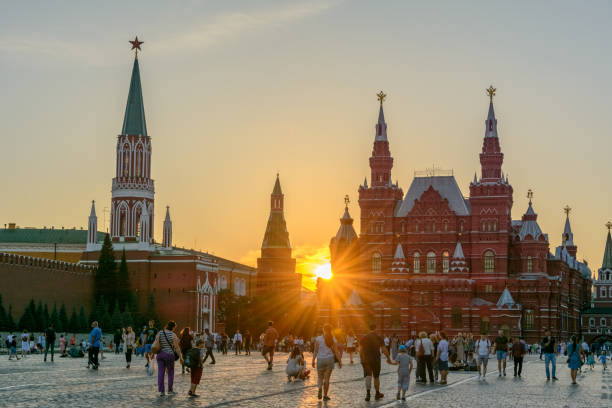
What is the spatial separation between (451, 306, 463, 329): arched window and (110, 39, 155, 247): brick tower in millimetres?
34833

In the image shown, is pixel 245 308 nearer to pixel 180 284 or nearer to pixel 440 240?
pixel 180 284

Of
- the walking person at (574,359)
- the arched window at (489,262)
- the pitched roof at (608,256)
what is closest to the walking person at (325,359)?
the walking person at (574,359)

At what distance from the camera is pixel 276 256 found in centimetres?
15175

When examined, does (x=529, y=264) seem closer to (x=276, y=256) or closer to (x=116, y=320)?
(x=116, y=320)

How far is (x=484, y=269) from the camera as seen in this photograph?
9869cm

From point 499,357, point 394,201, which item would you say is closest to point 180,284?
point 394,201

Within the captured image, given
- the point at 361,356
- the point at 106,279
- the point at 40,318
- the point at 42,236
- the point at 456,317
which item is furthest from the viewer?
the point at 42,236

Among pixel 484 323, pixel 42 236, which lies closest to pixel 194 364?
pixel 484 323

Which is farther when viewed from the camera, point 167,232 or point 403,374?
point 167,232

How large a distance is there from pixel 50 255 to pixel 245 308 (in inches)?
1262

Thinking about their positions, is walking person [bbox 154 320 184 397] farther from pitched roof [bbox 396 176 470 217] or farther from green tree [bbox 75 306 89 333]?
pitched roof [bbox 396 176 470 217]


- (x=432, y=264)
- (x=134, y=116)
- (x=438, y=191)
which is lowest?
(x=432, y=264)

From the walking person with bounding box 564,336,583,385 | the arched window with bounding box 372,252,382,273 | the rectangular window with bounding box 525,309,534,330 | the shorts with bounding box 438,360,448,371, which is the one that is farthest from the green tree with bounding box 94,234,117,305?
the shorts with bounding box 438,360,448,371

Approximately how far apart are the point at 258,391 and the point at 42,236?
390 feet
